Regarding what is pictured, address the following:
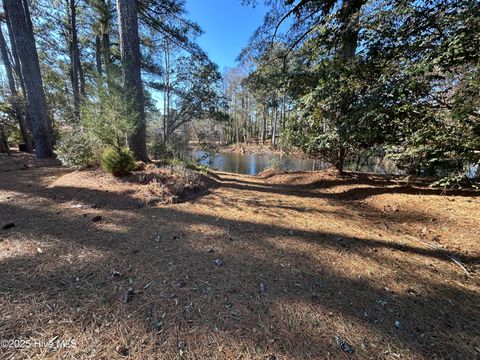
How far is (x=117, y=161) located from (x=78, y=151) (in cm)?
172

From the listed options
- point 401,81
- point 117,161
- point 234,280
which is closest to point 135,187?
point 117,161

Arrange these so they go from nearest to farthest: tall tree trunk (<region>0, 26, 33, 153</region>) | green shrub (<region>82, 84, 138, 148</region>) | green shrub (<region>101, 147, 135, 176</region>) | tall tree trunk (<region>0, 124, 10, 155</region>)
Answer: green shrub (<region>101, 147, 135, 176</region>) → green shrub (<region>82, 84, 138, 148</region>) → tall tree trunk (<region>0, 124, 10, 155</region>) → tall tree trunk (<region>0, 26, 33, 153</region>)

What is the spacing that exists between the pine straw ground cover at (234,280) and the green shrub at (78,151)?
168cm

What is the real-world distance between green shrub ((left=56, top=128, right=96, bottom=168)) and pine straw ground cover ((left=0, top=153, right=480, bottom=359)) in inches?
66.0

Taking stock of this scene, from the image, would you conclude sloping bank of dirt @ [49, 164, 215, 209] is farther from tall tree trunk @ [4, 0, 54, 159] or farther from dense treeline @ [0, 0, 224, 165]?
tall tree trunk @ [4, 0, 54, 159]

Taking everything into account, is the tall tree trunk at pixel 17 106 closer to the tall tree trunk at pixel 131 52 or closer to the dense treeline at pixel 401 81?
the tall tree trunk at pixel 131 52

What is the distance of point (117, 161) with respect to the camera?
421 centimetres

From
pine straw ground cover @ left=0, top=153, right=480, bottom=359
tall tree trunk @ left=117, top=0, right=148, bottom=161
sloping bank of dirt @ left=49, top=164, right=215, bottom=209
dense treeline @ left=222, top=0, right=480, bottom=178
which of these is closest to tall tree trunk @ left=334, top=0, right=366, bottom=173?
dense treeline @ left=222, top=0, right=480, bottom=178

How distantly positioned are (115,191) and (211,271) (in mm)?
2776

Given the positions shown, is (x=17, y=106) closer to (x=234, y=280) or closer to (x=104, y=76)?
(x=104, y=76)

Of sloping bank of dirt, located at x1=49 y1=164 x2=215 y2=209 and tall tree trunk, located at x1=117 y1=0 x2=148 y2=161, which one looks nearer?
sloping bank of dirt, located at x1=49 y1=164 x2=215 y2=209

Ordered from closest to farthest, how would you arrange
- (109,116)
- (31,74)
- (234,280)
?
(234,280)
(109,116)
(31,74)

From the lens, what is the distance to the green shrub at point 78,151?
196 inches

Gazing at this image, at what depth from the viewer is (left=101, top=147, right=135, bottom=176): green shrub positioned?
4.16m
